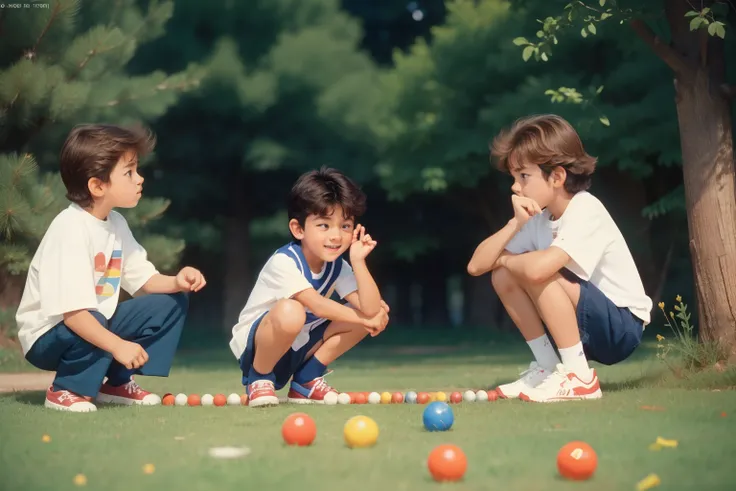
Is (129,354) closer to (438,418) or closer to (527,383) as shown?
(438,418)

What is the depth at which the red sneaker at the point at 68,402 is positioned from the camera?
616cm

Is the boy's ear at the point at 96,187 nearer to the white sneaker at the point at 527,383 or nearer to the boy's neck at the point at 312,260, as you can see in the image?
the boy's neck at the point at 312,260

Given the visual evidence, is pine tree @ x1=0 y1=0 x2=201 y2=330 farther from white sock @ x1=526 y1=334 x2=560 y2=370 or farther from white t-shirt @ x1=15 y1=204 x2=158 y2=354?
white sock @ x1=526 y1=334 x2=560 y2=370

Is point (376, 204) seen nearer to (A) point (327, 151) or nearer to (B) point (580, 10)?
(A) point (327, 151)

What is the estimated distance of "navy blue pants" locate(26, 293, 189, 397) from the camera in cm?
622

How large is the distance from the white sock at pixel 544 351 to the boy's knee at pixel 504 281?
37cm

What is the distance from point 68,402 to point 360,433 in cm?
233

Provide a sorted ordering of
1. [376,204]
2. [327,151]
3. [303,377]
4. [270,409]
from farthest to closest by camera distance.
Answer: [376,204]
[327,151]
[303,377]
[270,409]

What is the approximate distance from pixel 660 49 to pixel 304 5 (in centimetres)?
1301

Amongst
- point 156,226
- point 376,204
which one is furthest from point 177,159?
point 376,204

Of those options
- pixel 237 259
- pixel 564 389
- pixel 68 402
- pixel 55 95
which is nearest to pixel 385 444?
pixel 564 389

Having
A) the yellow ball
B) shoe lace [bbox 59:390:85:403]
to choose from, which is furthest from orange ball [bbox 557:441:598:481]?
shoe lace [bbox 59:390:85:403]

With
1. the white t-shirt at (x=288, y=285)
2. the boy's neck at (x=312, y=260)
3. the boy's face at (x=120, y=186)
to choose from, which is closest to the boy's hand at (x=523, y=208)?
the white t-shirt at (x=288, y=285)

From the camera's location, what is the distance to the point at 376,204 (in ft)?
73.3
